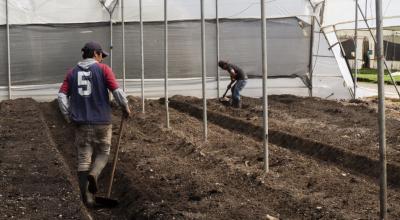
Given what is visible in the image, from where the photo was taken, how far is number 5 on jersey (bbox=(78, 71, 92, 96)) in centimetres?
674

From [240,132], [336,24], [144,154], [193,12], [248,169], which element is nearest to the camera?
[248,169]

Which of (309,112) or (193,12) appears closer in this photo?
(309,112)

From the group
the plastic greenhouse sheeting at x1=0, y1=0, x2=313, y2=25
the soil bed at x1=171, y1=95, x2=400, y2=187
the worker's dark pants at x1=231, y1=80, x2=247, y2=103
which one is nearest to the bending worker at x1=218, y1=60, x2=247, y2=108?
the worker's dark pants at x1=231, y1=80, x2=247, y2=103

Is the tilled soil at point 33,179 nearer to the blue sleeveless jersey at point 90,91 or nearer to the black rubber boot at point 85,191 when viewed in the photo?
the black rubber boot at point 85,191

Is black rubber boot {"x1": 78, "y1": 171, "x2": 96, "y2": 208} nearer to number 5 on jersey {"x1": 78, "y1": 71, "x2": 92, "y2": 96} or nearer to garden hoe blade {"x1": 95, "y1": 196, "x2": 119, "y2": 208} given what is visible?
garden hoe blade {"x1": 95, "y1": 196, "x2": 119, "y2": 208}

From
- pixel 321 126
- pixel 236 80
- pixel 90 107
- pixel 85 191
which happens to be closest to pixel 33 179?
pixel 85 191

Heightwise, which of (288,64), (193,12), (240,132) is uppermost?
(193,12)

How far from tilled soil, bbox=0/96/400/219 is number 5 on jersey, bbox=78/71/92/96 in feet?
3.79

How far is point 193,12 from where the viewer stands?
68.4ft

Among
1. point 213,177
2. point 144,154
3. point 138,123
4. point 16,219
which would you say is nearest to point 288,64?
point 138,123

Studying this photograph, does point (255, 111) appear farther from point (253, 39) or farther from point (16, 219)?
point (16, 219)

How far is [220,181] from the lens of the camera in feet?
26.0

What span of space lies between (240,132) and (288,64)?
27.4ft

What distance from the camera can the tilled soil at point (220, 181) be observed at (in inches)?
250
